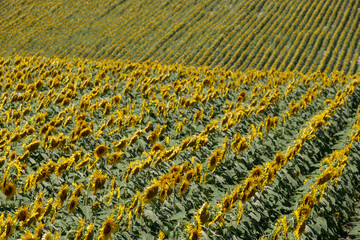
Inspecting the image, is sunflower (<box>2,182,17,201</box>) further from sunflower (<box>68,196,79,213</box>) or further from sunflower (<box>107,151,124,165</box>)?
sunflower (<box>107,151,124,165</box>)

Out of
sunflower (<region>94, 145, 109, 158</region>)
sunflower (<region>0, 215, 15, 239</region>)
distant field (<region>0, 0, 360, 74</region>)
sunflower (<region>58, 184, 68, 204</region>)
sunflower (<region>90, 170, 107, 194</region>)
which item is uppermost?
sunflower (<region>0, 215, 15, 239</region>)

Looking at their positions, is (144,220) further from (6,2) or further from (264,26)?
(6,2)

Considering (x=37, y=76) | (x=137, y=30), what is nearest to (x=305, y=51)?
(x=137, y=30)

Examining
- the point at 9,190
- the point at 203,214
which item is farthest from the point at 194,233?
the point at 9,190

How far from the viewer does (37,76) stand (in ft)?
31.8

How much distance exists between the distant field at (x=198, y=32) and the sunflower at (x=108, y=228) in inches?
713

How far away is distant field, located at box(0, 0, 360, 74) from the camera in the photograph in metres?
21.8

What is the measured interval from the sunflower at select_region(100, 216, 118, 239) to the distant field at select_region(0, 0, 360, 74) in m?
18.1

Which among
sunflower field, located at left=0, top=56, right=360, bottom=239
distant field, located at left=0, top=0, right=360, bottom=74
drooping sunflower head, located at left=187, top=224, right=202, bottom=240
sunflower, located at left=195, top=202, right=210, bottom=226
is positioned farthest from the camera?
distant field, located at left=0, top=0, right=360, bottom=74

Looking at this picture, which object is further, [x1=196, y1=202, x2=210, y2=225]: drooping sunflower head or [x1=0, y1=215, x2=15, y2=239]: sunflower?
[x1=196, y1=202, x2=210, y2=225]: drooping sunflower head

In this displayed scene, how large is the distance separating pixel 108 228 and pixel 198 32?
75.1 ft

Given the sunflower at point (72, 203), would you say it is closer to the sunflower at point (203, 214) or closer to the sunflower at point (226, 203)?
the sunflower at point (203, 214)

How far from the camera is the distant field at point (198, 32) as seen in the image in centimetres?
2177

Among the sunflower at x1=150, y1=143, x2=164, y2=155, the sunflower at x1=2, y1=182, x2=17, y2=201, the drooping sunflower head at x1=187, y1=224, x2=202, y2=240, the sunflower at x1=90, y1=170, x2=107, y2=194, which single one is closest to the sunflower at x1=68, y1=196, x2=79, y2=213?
the sunflower at x1=90, y1=170, x2=107, y2=194
